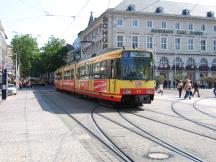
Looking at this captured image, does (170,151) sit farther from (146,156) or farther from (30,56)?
Answer: (30,56)

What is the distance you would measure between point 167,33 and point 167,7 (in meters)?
5.44

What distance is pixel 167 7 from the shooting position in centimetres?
8506

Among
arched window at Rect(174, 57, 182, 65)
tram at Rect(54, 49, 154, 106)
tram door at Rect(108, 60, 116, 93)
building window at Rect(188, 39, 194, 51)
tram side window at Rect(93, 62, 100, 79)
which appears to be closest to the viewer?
tram at Rect(54, 49, 154, 106)

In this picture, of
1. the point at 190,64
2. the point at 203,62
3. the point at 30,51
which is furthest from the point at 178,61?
the point at 30,51

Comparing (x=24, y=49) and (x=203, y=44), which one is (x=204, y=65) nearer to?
(x=203, y=44)

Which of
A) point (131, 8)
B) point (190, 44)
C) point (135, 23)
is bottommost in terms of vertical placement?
point (190, 44)

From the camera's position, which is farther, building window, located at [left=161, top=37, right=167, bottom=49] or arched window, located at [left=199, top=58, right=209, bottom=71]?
arched window, located at [left=199, top=58, right=209, bottom=71]

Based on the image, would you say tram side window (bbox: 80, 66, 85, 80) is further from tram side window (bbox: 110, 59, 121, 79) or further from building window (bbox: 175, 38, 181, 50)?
building window (bbox: 175, 38, 181, 50)

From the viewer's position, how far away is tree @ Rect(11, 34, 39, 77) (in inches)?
4872

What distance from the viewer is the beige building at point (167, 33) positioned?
79188 millimetres

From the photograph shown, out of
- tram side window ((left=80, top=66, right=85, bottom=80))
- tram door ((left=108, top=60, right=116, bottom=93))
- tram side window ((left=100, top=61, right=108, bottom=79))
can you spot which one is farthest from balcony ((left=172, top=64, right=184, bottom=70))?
tram door ((left=108, top=60, right=116, bottom=93))

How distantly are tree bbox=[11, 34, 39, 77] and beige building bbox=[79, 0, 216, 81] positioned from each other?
130 ft

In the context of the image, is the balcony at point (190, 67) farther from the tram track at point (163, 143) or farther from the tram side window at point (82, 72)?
the tram track at point (163, 143)

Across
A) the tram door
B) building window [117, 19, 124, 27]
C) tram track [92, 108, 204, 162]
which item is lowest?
tram track [92, 108, 204, 162]
